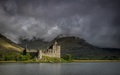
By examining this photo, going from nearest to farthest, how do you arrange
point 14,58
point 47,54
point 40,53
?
point 14,58, point 40,53, point 47,54

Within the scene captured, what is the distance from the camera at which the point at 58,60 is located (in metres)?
188

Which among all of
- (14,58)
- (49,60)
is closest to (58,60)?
(49,60)

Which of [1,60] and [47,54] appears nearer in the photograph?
[1,60]

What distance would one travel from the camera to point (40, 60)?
182 meters

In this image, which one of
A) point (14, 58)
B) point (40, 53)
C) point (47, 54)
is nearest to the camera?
point (14, 58)

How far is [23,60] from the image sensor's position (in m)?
175

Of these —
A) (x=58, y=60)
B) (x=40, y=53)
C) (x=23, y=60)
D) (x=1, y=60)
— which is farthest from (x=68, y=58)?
(x=1, y=60)

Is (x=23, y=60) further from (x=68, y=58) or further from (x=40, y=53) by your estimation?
(x=68, y=58)

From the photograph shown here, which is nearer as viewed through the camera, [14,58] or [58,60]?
[14,58]

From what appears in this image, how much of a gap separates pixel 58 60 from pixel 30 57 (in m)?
20.4

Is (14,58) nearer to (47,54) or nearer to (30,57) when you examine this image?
(30,57)

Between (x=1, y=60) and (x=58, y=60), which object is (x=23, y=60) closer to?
(x=1, y=60)

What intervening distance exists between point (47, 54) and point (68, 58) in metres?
16.4

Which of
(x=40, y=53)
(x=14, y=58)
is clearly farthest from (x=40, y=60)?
(x=14, y=58)
